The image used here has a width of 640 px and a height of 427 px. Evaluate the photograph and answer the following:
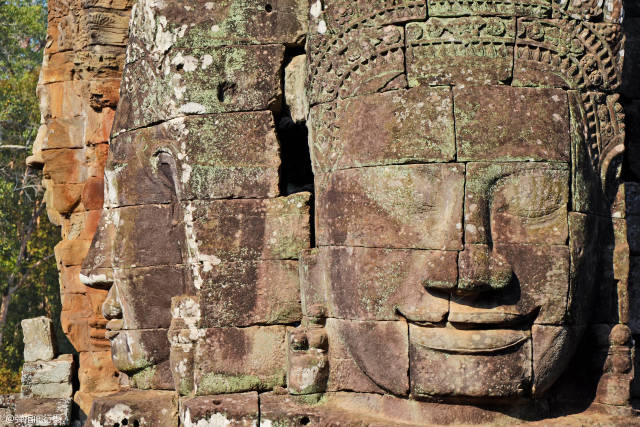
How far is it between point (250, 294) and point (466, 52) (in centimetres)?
234

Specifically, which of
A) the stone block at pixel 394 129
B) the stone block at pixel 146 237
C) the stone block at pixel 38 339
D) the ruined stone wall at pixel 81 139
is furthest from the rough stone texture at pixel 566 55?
the stone block at pixel 38 339

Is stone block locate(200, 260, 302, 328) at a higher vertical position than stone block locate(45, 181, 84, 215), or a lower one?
lower

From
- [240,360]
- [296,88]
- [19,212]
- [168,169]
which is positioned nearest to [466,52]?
[296,88]

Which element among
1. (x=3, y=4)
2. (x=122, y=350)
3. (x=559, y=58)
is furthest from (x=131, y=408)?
(x=3, y=4)

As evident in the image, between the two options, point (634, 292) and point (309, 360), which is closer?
point (309, 360)

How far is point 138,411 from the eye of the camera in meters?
7.03

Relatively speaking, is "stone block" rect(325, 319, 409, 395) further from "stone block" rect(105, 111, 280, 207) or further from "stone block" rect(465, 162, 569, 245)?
"stone block" rect(105, 111, 280, 207)

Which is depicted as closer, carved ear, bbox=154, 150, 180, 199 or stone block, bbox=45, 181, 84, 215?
carved ear, bbox=154, 150, 180, 199

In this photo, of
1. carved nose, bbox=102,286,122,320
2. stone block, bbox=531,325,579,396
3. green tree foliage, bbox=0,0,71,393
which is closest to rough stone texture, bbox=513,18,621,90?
stone block, bbox=531,325,579,396

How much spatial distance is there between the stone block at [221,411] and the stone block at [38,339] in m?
3.33

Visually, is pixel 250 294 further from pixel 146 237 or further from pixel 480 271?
pixel 480 271

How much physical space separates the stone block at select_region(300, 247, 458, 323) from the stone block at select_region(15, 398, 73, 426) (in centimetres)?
366

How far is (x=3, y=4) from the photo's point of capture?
22188 millimetres

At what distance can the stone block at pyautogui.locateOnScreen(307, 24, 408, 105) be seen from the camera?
6199 millimetres
